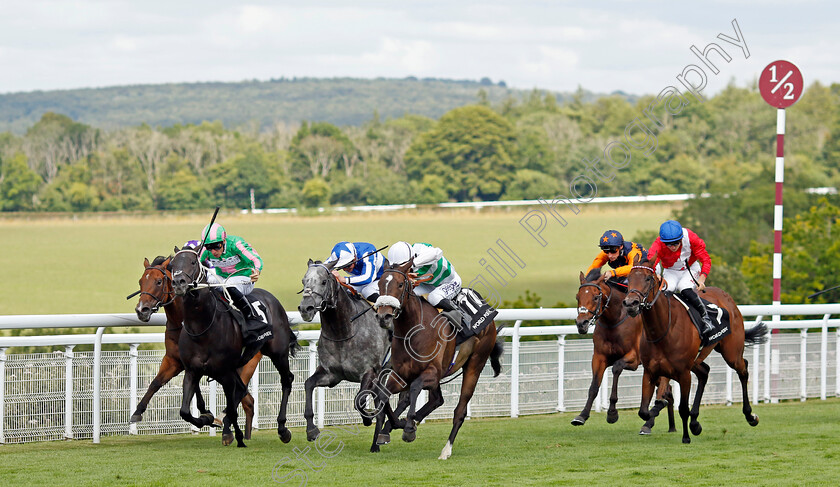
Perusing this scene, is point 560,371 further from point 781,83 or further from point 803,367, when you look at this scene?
point 781,83

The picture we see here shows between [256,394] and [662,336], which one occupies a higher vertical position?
[662,336]

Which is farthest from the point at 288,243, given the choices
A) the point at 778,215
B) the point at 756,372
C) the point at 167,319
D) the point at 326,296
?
the point at 326,296

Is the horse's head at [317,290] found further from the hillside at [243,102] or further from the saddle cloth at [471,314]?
the hillside at [243,102]

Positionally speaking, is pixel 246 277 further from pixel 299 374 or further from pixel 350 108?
pixel 350 108

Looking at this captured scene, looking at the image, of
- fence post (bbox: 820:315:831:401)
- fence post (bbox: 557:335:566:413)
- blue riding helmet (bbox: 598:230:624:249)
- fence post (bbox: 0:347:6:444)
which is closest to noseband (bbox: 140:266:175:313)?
fence post (bbox: 0:347:6:444)

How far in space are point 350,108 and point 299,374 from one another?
176020mm

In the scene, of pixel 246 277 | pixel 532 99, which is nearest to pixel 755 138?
pixel 532 99

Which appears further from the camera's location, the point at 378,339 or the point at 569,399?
the point at 569,399

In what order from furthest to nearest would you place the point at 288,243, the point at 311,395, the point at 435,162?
1. the point at 435,162
2. the point at 288,243
3. the point at 311,395

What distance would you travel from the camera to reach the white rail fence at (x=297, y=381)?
6.63m

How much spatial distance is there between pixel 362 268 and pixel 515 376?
2168 mm

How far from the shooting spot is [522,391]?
8648mm

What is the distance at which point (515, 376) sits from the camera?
27.9 feet

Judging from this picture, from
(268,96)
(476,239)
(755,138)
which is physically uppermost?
(268,96)
